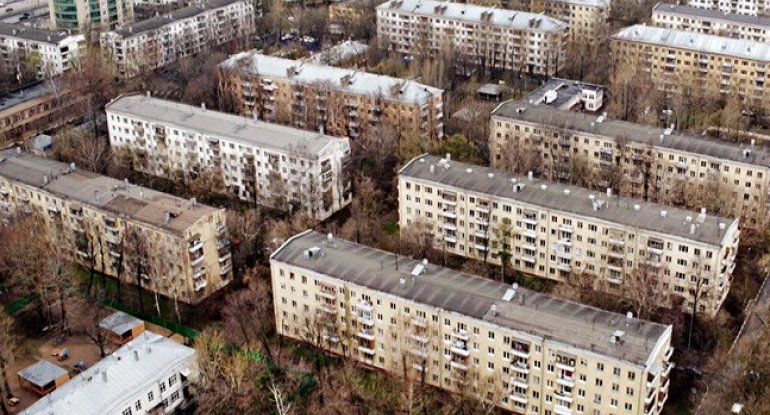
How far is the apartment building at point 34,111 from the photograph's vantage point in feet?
226

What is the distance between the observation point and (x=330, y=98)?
65.9 metres

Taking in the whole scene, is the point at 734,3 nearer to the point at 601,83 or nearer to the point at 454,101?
the point at 601,83

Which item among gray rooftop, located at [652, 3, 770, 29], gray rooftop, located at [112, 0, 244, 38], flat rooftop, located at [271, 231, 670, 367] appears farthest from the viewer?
gray rooftop, located at [112, 0, 244, 38]

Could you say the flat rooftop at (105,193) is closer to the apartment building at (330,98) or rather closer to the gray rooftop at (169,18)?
the apartment building at (330,98)

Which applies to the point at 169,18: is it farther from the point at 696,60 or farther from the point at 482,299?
the point at 482,299

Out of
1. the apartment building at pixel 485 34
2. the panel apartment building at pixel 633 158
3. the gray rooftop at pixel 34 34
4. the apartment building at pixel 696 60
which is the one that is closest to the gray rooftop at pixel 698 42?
the apartment building at pixel 696 60

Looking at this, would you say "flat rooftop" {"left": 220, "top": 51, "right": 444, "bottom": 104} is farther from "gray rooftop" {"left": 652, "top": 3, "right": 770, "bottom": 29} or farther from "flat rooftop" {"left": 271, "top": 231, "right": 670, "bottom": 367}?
"gray rooftop" {"left": 652, "top": 3, "right": 770, "bottom": 29}

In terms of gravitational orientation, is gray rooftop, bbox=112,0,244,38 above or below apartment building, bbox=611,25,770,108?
above

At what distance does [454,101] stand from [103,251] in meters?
31.4

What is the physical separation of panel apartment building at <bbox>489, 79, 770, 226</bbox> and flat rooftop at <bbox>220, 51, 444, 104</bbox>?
269 inches

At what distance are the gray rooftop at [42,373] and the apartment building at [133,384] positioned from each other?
2.89 metres

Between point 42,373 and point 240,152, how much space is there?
66.6 feet

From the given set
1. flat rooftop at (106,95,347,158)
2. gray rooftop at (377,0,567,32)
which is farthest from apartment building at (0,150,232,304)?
gray rooftop at (377,0,567,32)

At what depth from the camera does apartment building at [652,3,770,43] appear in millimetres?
80125
